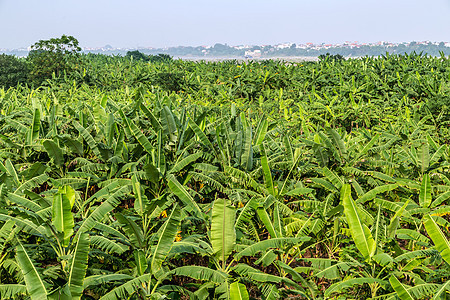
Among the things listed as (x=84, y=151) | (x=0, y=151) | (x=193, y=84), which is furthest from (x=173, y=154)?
(x=193, y=84)

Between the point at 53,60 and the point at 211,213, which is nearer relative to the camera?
the point at 211,213

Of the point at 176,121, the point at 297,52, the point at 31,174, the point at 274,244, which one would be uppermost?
the point at 297,52

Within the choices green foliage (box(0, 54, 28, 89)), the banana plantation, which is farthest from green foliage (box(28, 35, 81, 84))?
the banana plantation

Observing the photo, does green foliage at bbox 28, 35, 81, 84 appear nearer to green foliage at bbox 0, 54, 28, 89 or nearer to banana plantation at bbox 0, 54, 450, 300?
green foliage at bbox 0, 54, 28, 89

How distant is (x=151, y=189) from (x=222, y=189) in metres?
0.80

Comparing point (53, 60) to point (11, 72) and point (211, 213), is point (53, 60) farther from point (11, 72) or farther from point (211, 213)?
point (211, 213)

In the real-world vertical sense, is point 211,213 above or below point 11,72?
below

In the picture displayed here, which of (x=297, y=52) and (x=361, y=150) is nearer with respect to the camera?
(x=361, y=150)

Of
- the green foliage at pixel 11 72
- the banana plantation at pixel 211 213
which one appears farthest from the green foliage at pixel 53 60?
the banana plantation at pixel 211 213

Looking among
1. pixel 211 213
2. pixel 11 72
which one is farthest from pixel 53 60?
pixel 211 213

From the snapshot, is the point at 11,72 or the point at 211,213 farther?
the point at 11,72

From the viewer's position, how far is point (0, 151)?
175 inches

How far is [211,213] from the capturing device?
312cm

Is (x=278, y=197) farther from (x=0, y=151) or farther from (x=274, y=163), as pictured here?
(x=0, y=151)
